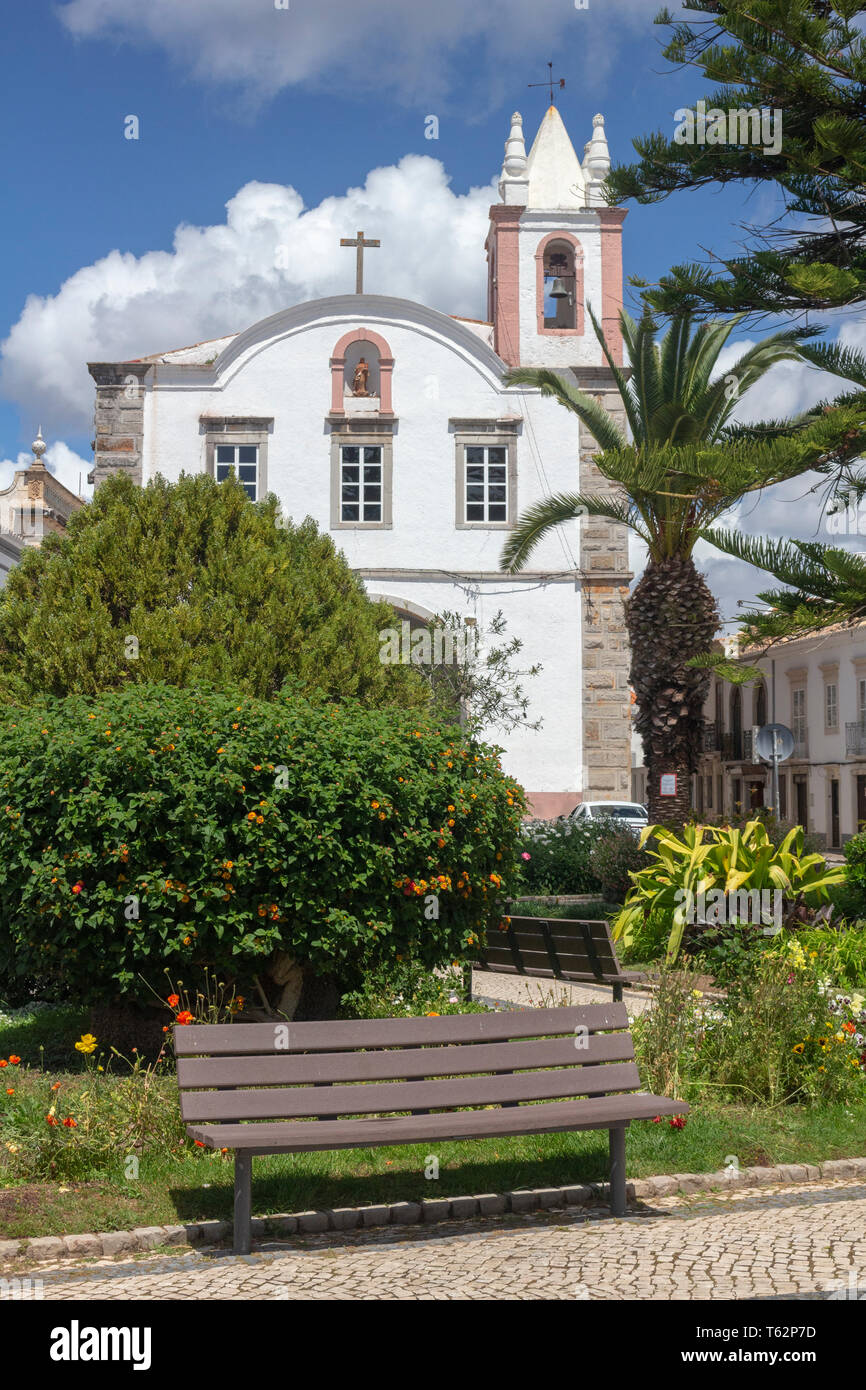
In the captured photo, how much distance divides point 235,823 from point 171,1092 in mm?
1491

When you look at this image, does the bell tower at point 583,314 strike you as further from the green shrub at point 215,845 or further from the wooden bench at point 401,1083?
the wooden bench at point 401,1083

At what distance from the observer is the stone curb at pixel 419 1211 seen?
512 centimetres

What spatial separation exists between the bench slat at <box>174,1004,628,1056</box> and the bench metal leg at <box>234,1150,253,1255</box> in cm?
56

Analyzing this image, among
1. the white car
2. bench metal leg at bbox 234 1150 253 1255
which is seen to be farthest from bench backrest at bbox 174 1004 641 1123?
→ the white car

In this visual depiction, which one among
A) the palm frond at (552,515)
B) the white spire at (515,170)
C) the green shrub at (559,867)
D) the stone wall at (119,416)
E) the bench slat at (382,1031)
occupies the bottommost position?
the bench slat at (382,1031)

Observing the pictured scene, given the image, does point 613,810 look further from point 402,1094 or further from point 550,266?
point 402,1094

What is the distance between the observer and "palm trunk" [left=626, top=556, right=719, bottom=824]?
56.9ft

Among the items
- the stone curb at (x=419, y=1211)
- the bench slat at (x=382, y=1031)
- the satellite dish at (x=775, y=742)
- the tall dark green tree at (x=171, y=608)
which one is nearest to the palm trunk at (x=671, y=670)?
the tall dark green tree at (x=171, y=608)

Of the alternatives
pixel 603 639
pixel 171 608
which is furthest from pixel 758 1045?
pixel 603 639

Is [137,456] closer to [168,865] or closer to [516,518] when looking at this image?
[516,518]

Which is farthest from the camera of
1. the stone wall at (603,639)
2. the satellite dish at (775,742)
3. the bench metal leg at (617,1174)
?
the stone wall at (603,639)

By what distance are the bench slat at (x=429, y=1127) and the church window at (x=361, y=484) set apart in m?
23.5

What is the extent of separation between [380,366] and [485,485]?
335cm

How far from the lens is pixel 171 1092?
252 inches
